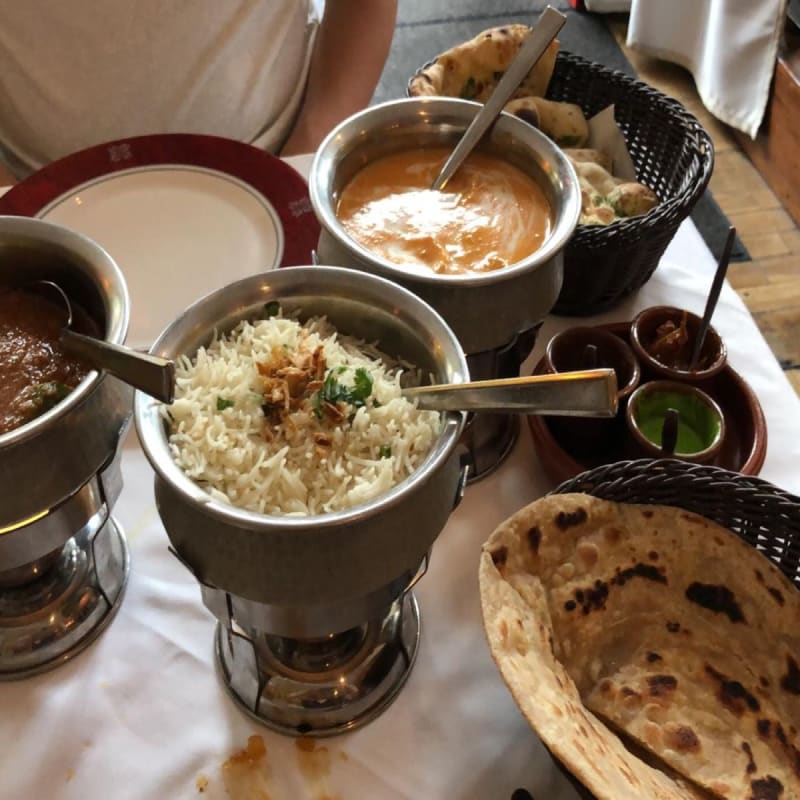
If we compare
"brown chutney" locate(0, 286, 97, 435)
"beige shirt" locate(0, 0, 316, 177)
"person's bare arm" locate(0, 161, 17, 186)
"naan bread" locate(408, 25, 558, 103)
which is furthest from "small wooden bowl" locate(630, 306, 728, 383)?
"person's bare arm" locate(0, 161, 17, 186)

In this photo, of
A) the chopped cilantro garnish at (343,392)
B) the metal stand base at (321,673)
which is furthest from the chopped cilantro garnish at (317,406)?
the metal stand base at (321,673)

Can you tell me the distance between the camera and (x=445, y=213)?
0.99m

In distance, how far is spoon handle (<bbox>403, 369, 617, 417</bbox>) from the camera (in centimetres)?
61

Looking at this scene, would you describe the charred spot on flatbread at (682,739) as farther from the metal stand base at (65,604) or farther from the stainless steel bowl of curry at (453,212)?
the metal stand base at (65,604)

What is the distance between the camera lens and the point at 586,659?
0.82 meters

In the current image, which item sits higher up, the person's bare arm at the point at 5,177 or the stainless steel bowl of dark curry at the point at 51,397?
the stainless steel bowl of dark curry at the point at 51,397

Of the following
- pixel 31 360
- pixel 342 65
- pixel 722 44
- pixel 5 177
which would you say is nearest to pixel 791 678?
pixel 31 360

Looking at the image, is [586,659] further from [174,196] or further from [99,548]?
[174,196]

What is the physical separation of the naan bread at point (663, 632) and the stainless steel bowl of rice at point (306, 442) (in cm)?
12

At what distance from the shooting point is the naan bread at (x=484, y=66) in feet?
4.45

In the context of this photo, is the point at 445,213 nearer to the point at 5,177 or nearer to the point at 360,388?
the point at 360,388

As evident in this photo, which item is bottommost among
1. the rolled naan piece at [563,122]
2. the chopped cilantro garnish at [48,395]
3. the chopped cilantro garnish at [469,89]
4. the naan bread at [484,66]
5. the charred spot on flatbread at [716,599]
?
the charred spot on flatbread at [716,599]

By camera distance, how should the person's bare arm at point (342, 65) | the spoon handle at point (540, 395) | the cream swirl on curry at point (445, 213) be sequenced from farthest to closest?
the person's bare arm at point (342, 65) < the cream swirl on curry at point (445, 213) < the spoon handle at point (540, 395)

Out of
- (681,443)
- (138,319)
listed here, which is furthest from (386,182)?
(681,443)
